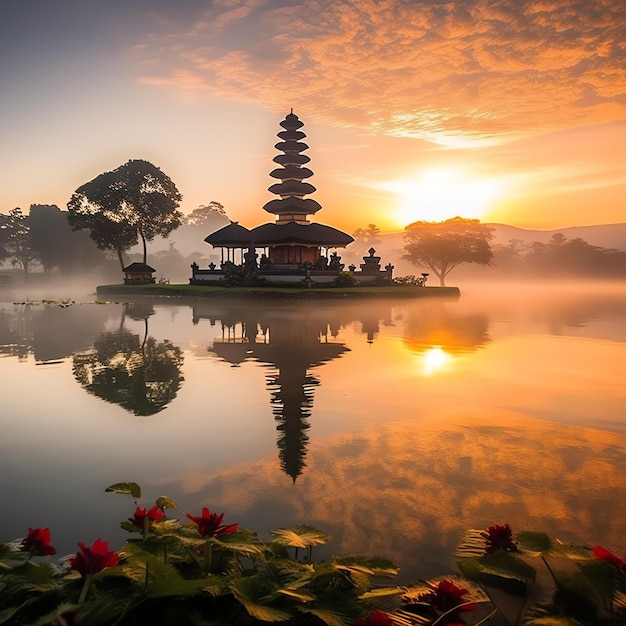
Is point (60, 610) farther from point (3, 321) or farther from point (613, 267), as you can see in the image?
point (613, 267)

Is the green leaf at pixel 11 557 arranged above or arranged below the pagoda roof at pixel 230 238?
below

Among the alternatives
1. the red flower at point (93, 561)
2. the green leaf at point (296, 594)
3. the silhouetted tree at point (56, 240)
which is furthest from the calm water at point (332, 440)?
the silhouetted tree at point (56, 240)

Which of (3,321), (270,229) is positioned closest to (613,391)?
(3,321)

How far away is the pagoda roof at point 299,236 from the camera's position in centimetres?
4938

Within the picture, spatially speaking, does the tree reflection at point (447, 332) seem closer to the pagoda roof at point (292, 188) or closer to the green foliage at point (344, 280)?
the green foliage at point (344, 280)

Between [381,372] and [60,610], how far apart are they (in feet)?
33.5

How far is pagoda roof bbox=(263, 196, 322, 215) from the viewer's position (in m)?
53.5

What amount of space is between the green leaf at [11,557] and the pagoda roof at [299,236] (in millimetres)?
46385

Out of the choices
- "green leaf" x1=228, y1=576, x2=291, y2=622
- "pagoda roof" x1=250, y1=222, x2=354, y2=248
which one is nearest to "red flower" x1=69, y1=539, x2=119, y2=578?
"green leaf" x1=228, y1=576, x2=291, y2=622

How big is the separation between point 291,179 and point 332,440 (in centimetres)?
5185

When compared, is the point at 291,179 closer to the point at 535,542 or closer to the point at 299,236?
the point at 299,236

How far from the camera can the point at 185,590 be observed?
2541 millimetres

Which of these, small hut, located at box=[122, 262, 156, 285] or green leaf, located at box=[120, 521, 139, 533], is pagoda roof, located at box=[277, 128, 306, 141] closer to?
small hut, located at box=[122, 262, 156, 285]

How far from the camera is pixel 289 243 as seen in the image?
49.7 m
